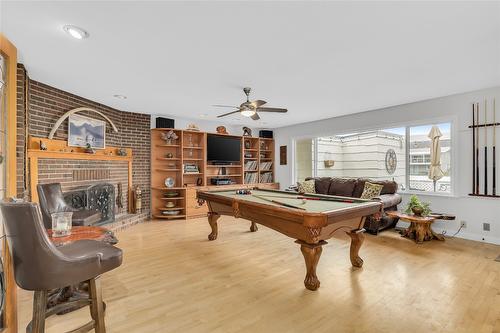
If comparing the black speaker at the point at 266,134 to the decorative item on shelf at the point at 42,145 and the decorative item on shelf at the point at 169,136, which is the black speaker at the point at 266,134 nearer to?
the decorative item on shelf at the point at 169,136

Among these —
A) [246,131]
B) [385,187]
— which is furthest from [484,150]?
[246,131]

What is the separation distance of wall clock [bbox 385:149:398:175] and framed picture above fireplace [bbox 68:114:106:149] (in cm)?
563

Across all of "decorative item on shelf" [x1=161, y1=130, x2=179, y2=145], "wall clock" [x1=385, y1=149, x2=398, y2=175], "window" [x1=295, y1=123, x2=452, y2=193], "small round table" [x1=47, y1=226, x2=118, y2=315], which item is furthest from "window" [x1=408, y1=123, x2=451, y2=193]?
"small round table" [x1=47, y1=226, x2=118, y2=315]

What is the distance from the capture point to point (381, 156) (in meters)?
5.50

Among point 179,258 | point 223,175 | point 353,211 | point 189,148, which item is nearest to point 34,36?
point 179,258

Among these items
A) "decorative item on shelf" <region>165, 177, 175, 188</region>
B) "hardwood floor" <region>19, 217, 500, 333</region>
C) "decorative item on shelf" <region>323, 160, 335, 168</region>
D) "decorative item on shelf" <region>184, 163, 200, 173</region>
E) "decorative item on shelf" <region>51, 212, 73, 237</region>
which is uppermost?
"decorative item on shelf" <region>323, 160, 335, 168</region>

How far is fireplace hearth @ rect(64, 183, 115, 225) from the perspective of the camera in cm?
414

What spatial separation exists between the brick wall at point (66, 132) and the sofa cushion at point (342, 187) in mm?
4040

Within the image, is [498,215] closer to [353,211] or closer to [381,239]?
[381,239]

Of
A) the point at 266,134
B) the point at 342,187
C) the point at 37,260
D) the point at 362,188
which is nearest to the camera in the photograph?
the point at 37,260

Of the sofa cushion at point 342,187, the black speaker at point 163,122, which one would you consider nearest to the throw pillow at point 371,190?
the sofa cushion at point 342,187

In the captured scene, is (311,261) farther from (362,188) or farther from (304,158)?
(304,158)

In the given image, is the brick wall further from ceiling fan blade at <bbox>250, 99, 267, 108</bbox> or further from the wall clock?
the wall clock

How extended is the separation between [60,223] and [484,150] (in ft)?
18.0
